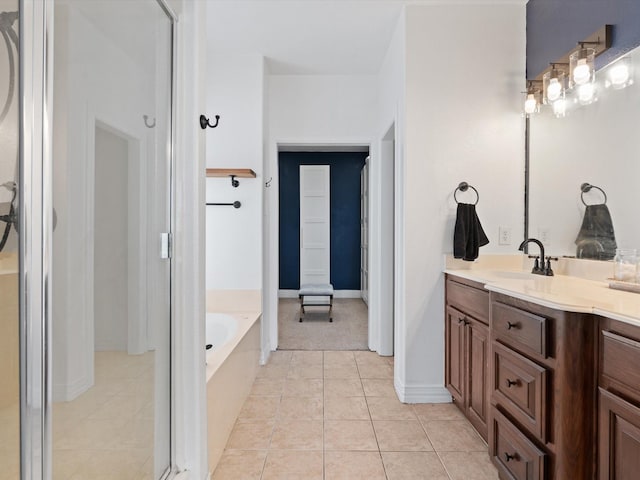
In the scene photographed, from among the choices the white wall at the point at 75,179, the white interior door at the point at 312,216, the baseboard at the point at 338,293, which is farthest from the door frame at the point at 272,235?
the baseboard at the point at 338,293

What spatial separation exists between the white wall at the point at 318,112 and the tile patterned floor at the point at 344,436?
110 cm

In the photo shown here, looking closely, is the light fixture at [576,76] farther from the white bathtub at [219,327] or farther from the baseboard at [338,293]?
the baseboard at [338,293]

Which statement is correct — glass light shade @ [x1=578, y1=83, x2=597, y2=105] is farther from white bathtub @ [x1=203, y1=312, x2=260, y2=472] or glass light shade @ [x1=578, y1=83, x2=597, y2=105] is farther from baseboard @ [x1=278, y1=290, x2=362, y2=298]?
baseboard @ [x1=278, y1=290, x2=362, y2=298]

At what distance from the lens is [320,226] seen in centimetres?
665

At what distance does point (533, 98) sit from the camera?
2451 mm

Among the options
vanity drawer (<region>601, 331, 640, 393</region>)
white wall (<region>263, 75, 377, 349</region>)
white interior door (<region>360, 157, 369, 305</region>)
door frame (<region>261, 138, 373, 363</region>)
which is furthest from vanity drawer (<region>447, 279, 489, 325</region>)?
white interior door (<region>360, 157, 369, 305</region>)

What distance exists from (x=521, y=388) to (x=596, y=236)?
99cm

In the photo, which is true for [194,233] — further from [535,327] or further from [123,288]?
[535,327]

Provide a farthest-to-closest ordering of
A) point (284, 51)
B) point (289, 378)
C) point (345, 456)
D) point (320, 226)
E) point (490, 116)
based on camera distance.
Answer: point (320, 226)
point (284, 51)
point (289, 378)
point (490, 116)
point (345, 456)

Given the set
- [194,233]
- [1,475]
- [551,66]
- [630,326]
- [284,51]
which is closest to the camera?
[1,475]

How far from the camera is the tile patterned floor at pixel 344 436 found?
1.85 m

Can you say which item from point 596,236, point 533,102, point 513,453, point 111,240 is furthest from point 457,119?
point 111,240

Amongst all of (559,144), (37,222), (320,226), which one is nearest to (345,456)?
(37,222)

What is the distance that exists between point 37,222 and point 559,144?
8.31 feet
